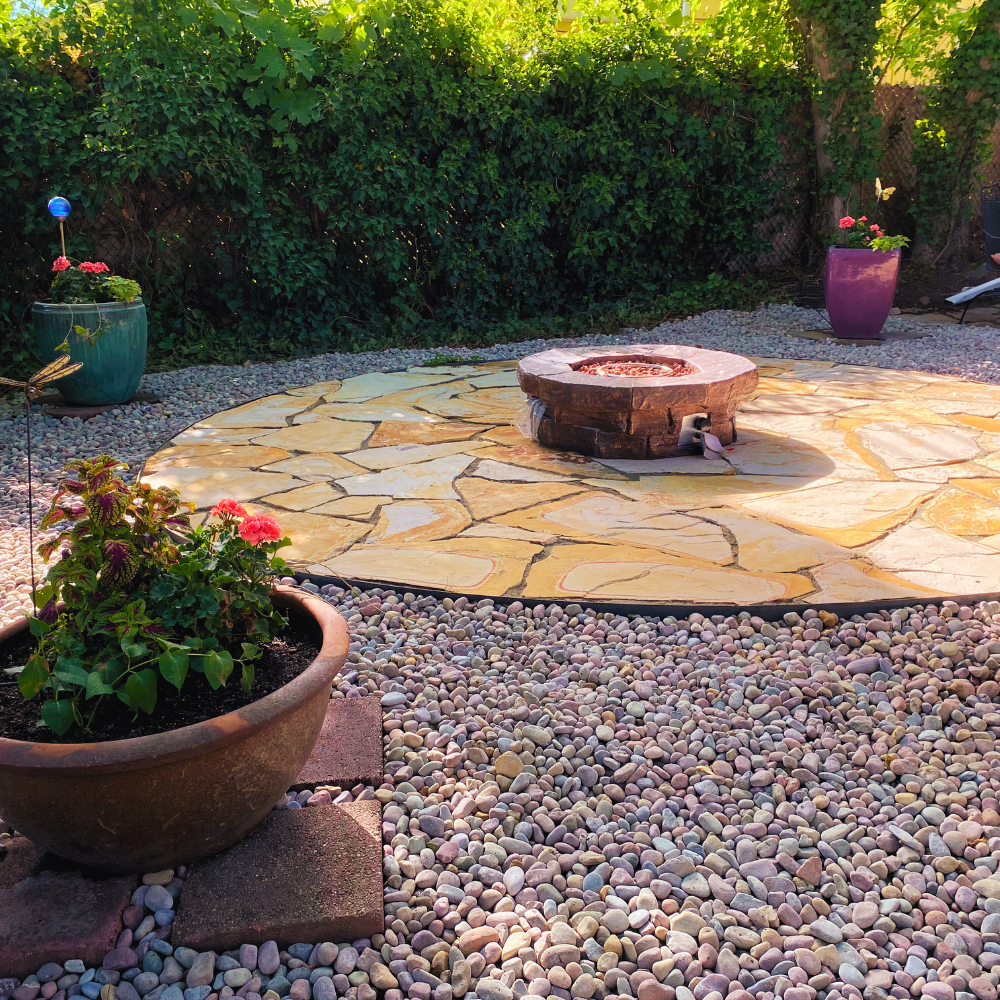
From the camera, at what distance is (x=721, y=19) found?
8.31m

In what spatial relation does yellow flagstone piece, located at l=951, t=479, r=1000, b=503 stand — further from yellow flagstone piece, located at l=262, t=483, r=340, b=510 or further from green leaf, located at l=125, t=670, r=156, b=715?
green leaf, located at l=125, t=670, r=156, b=715

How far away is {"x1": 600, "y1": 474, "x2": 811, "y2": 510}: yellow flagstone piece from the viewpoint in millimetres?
3667

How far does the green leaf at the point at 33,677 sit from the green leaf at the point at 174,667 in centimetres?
20

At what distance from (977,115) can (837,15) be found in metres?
1.75

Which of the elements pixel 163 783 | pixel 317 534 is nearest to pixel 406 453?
pixel 317 534

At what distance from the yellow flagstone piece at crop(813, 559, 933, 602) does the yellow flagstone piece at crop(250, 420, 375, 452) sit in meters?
2.45

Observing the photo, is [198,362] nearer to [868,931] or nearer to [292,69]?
[292,69]

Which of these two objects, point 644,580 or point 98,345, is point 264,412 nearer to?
point 98,345

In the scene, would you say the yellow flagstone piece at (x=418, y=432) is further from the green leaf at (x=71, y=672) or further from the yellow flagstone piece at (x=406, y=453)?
the green leaf at (x=71, y=672)

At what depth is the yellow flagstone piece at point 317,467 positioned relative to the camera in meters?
4.06

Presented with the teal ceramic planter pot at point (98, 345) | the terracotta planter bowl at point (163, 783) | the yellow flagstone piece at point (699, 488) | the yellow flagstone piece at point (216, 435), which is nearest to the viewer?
the terracotta planter bowl at point (163, 783)

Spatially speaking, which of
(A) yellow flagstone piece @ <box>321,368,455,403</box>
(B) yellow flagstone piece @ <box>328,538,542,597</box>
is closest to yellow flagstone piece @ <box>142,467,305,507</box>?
(B) yellow flagstone piece @ <box>328,538,542,597</box>

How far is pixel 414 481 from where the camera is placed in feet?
13.0

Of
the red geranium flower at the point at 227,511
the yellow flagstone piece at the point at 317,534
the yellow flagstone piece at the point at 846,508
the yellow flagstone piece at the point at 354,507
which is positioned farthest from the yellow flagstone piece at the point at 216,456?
the red geranium flower at the point at 227,511
